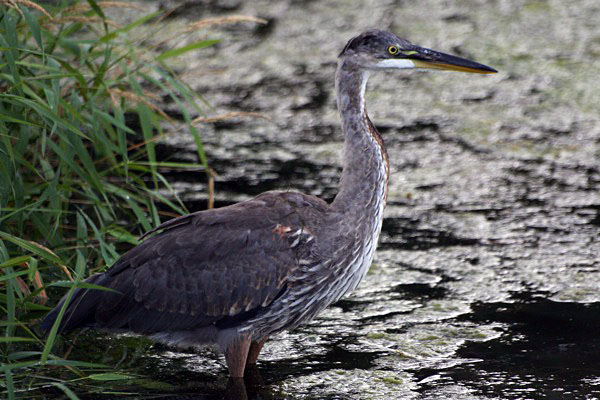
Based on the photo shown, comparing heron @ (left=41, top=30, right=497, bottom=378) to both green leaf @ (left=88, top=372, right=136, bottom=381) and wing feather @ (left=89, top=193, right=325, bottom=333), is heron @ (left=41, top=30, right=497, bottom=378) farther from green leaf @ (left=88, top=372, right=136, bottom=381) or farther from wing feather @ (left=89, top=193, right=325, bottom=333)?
green leaf @ (left=88, top=372, right=136, bottom=381)

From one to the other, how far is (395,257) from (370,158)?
4.50 feet

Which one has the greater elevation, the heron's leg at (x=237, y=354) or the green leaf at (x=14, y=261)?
the green leaf at (x=14, y=261)

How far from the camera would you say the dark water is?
4375 mm

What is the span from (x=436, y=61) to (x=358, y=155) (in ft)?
1.95

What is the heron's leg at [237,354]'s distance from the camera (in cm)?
419

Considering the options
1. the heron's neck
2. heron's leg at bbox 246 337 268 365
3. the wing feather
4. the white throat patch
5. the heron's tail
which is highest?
the white throat patch

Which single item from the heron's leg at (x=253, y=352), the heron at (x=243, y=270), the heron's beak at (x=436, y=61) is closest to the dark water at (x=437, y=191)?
the heron's leg at (x=253, y=352)

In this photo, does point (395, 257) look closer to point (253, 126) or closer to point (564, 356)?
point (564, 356)

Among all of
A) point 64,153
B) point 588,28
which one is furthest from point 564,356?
point 588,28

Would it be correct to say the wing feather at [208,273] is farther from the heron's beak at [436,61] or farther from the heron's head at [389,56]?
the heron's beak at [436,61]

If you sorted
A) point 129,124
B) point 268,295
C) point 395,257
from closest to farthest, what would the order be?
point 268,295
point 395,257
point 129,124

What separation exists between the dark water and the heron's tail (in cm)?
29

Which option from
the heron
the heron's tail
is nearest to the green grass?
the heron's tail

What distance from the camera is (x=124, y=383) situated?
14.0 feet
